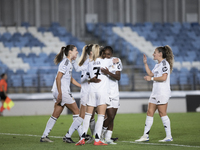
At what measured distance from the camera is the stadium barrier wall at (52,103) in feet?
51.4

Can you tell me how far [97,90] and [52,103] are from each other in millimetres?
9224

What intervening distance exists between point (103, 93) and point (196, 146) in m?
1.90

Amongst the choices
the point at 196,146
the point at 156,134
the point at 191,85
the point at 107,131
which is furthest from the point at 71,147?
the point at 191,85

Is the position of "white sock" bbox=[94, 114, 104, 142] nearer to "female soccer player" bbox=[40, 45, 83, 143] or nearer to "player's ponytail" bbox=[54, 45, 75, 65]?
"female soccer player" bbox=[40, 45, 83, 143]

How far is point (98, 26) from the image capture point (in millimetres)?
25109

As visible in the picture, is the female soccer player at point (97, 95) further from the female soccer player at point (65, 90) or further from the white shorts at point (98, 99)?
the female soccer player at point (65, 90)

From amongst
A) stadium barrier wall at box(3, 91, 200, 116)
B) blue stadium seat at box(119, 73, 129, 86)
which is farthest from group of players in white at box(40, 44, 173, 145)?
blue stadium seat at box(119, 73, 129, 86)

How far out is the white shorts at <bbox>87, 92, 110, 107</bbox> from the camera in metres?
6.73

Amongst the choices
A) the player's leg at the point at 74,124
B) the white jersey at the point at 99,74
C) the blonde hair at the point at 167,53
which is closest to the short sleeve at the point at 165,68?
the blonde hair at the point at 167,53

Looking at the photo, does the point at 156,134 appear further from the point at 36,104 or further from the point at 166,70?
the point at 36,104

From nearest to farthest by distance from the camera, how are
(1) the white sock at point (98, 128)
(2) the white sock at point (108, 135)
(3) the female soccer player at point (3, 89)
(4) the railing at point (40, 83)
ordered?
1. (1) the white sock at point (98, 128)
2. (2) the white sock at point (108, 135)
3. (3) the female soccer player at point (3, 89)
4. (4) the railing at point (40, 83)

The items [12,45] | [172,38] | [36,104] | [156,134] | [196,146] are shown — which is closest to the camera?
[196,146]

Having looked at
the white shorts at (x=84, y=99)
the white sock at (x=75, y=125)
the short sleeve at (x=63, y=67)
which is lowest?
the white sock at (x=75, y=125)

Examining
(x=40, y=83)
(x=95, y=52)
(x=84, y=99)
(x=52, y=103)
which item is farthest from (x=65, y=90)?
(x=40, y=83)
